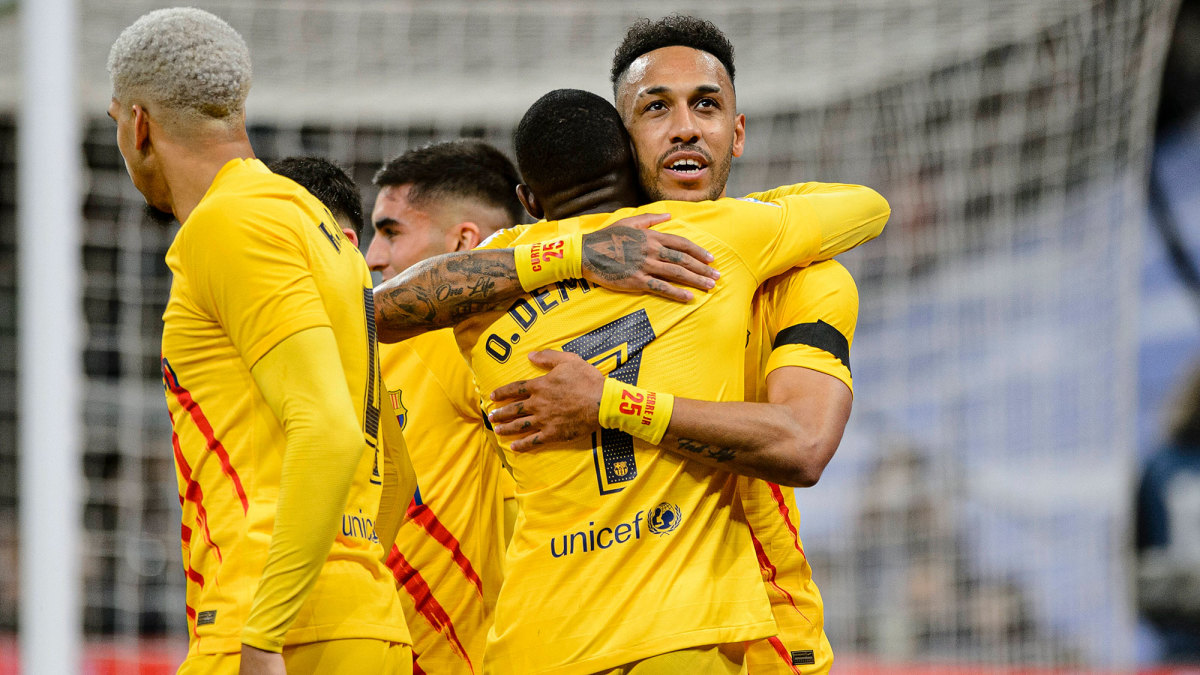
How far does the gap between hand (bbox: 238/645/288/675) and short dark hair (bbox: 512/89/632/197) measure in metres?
1.12

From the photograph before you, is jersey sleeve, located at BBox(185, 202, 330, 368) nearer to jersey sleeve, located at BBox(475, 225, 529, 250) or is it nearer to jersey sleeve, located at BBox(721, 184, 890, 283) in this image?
jersey sleeve, located at BBox(475, 225, 529, 250)

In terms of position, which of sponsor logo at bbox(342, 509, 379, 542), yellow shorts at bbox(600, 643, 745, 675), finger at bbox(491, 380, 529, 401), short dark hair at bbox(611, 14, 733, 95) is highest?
short dark hair at bbox(611, 14, 733, 95)

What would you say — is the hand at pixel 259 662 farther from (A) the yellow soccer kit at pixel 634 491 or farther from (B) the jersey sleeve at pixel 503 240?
(B) the jersey sleeve at pixel 503 240

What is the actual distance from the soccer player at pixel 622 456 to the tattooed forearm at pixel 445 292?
47 millimetres

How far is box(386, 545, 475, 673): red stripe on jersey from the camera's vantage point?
10.5 feet

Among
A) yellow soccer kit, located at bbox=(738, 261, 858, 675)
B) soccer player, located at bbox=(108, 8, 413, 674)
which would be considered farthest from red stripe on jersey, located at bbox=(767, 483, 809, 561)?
soccer player, located at bbox=(108, 8, 413, 674)

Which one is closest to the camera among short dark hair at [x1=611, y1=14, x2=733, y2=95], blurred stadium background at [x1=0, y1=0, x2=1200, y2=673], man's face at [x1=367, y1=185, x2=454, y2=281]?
short dark hair at [x1=611, y1=14, x2=733, y2=95]

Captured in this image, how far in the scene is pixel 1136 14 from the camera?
21.6 feet

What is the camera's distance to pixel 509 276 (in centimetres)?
245

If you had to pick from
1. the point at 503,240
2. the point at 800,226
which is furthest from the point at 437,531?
the point at 800,226

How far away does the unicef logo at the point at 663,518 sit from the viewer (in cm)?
233

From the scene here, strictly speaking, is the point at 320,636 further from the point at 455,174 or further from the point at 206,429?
the point at 455,174

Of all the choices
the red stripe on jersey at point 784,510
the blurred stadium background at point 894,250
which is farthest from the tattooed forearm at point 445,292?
the blurred stadium background at point 894,250

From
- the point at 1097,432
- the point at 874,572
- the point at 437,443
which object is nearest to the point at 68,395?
the point at 437,443
